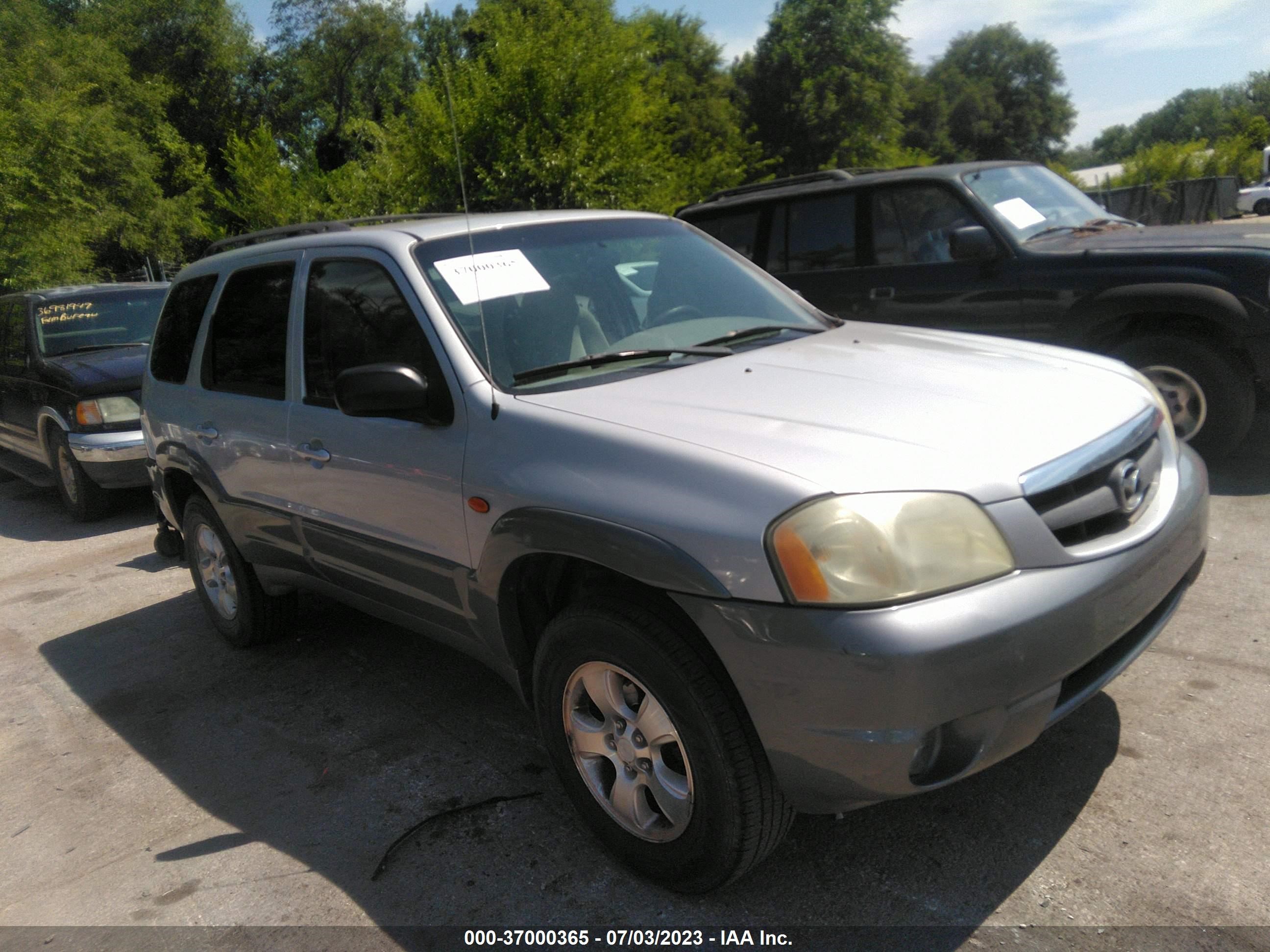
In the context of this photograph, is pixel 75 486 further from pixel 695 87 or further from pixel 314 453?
pixel 695 87

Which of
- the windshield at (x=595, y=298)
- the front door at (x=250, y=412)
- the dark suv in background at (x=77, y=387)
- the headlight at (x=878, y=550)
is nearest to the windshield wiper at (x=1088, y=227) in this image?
the windshield at (x=595, y=298)

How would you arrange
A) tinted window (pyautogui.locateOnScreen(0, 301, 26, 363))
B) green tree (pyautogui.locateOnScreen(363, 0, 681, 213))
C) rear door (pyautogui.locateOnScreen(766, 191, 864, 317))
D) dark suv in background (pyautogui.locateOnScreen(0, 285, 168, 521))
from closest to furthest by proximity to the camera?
rear door (pyautogui.locateOnScreen(766, 191, 864, 317))
dark suv in background (pyautogui.locateOnScreen(0, 285, 168, 521))
tinted window (pyautogui.locateOnScreen(0, 301, 26, 363))
green tree (pyautogui.locateOnScreen(363, 0, 681, 213))

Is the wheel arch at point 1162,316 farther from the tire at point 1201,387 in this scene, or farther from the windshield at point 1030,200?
the windshield at point 1030,200

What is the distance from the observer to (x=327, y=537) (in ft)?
12.2

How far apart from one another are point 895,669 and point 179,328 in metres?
3.98

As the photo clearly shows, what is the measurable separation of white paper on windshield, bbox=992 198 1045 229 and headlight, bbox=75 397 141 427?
626 cm

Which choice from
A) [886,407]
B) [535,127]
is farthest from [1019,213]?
[535,127]

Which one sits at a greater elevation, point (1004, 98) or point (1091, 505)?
point (1004, 98)

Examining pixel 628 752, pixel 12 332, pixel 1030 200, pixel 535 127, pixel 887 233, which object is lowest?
pixel 628 752

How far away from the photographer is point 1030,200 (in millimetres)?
6559

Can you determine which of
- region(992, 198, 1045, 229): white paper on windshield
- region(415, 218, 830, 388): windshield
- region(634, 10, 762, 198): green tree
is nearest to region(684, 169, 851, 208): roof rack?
region(992, 198, 1045, 229): white paper on windshield

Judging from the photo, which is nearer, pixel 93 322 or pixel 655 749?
pixel 655 749

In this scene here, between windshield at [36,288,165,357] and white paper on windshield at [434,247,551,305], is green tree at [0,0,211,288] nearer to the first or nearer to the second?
windshield at [36,288,165,357]

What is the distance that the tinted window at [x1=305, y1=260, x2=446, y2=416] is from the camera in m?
3.25
